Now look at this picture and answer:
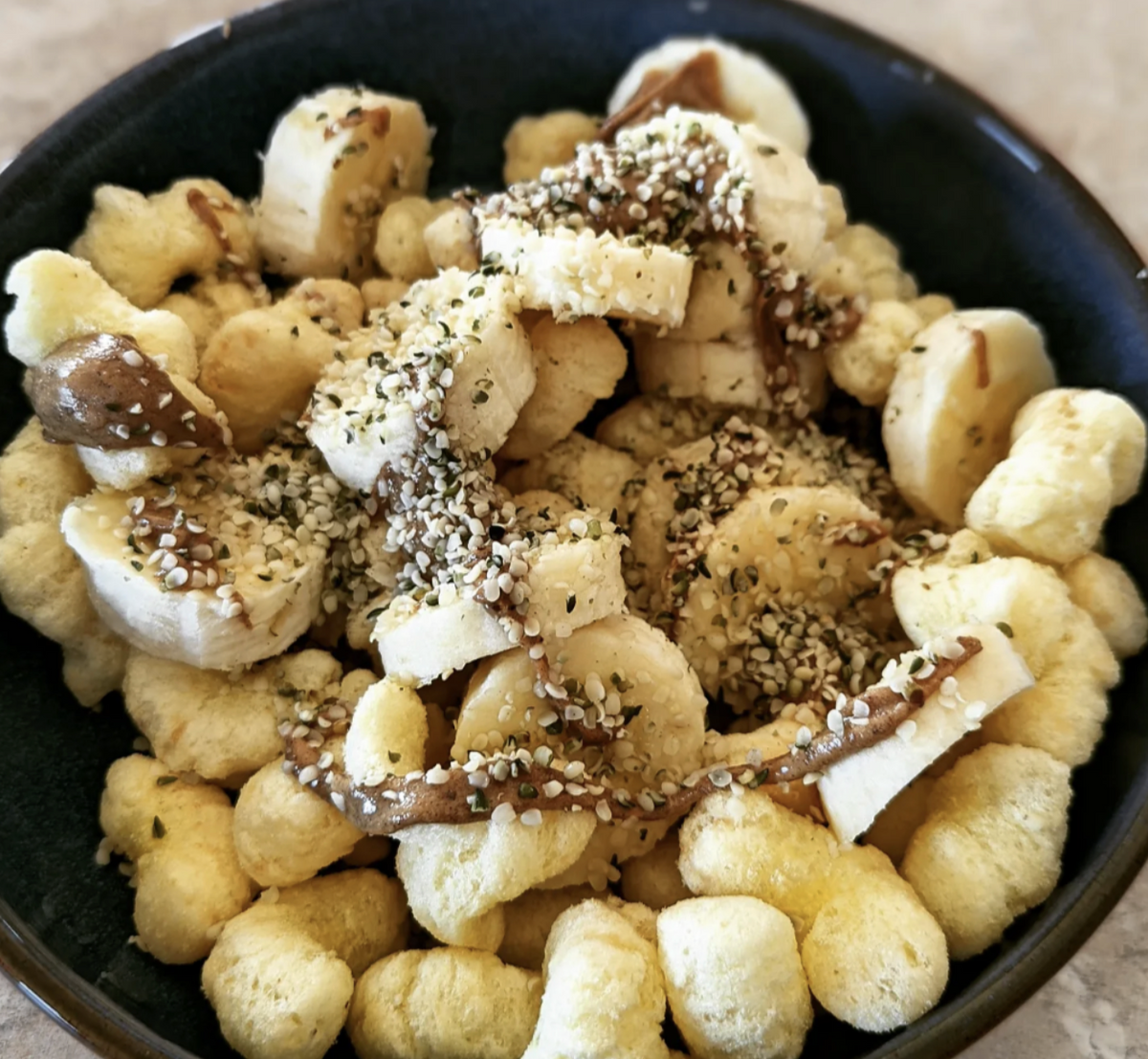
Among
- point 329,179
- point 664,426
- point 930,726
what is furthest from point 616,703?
point 329,179

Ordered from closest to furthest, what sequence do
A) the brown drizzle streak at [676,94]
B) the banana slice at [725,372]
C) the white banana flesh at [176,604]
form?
the white banana flesh at [176,604]
the banana slice at [725,372]
the brown drizzle streak at [676,94]

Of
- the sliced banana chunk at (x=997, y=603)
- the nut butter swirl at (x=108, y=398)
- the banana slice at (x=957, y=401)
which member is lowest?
the sliced banana chunk at (x=997, y=603)

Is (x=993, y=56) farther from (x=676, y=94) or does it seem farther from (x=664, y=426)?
(x=664, y=426)

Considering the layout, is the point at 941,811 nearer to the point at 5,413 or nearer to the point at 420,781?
the point at 420,781

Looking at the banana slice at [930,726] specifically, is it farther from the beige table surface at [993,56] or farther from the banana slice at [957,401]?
the beige table surface at [993,56]

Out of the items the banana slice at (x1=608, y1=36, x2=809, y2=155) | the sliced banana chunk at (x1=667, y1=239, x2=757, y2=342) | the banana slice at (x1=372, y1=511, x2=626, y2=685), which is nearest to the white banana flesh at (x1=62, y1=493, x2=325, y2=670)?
the banana slice at (x1=372, y1=511, x2=626, y2=685)

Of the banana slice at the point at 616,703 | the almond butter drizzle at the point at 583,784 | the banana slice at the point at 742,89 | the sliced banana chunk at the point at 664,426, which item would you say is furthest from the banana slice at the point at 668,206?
the almond butter drizzle at the point at 583,784

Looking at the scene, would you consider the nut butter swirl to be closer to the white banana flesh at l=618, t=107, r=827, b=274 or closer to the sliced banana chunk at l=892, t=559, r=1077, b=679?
the white banana flesh at l=618, t=107, r=827, b=274
